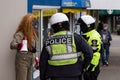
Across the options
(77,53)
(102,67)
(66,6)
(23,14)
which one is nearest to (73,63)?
(77,53)

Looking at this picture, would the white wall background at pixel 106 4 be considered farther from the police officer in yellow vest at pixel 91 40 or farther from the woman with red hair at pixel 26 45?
the woman with red hair at pixel 26 45

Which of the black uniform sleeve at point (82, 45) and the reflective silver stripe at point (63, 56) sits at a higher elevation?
the black uniform sleeve at point (82, 45)

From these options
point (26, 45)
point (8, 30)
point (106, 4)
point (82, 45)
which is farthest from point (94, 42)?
point (106, 4)

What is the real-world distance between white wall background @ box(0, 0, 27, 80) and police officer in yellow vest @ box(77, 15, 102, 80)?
1.21 metres

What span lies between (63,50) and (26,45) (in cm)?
225

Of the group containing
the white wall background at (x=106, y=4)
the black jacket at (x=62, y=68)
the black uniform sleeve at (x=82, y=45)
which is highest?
the white wall background at (x=106, y=4)

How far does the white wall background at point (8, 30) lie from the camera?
8180mm

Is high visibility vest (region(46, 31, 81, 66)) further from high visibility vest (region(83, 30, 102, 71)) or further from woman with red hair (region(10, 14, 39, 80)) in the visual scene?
high visibility vest (region(83, 30, 102, 71))

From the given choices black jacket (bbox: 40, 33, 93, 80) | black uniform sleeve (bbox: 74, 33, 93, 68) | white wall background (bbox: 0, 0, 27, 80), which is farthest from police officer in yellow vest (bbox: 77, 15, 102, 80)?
black jacket (bbox: 40, 33, 93, 80)

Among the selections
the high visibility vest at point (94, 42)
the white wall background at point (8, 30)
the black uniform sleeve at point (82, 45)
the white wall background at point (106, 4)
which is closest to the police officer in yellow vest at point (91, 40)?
the high visibility vest at point (94, 42)

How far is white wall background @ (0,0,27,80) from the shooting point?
818 centimetres

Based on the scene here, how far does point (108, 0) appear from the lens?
18.7m

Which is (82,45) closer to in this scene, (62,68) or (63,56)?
(63,56)

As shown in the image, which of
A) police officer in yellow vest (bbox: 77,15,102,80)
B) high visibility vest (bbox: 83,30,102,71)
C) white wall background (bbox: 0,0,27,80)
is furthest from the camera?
white wall background (bbox: 0,0,27,80)
